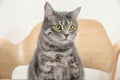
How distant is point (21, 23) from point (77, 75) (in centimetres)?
78

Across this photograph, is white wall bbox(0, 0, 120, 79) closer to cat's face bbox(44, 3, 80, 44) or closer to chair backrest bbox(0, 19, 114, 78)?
chair backrest bbox(0, 19, 114, 78)

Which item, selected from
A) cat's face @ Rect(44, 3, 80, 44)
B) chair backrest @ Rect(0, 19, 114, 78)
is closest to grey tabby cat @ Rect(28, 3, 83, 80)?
cat's face @ Rect(44, 3, 80, 44)

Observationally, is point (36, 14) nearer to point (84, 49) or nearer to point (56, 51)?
point (84, 49)

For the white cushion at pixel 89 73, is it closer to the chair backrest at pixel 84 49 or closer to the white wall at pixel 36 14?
the chair backrest at pixel 84 49

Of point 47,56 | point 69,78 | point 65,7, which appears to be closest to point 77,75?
point 69,78

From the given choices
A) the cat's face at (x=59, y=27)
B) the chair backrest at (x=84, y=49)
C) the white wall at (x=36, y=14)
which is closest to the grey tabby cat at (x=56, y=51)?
the cat's face at (x=59, y=27)

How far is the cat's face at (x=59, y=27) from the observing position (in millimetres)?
988

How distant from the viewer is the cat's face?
99cm

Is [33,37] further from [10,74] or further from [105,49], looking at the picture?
[105,49]

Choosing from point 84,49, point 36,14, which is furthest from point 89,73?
point 36,14

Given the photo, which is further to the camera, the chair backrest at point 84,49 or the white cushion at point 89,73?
the white cushion at point 89,73

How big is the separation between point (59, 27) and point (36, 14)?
715 mm

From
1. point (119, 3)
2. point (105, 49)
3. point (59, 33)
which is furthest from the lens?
point (119, 3)

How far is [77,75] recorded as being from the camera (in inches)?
40.6
